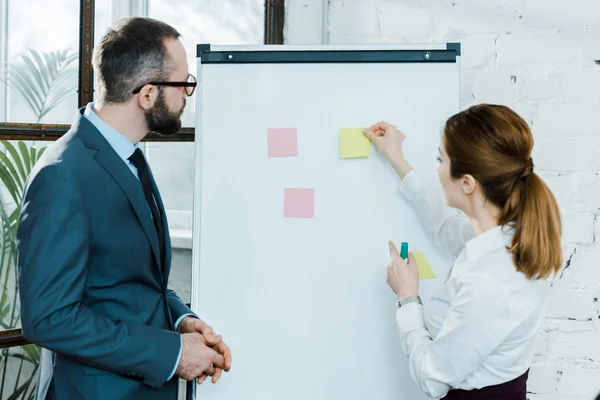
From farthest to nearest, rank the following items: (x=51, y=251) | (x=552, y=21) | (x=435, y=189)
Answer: (x=552, y=21) → (x=435, y=189) → (x=51, y=251)

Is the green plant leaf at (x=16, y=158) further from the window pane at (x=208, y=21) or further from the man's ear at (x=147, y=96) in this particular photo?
the window pane at (x=208, y=21)

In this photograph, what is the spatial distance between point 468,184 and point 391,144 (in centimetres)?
36

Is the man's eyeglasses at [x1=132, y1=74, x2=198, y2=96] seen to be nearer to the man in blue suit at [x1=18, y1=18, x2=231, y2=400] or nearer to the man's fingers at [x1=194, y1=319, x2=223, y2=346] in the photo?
the man in blue suit at [x1=18, y1=18, x2=231, y2=400]

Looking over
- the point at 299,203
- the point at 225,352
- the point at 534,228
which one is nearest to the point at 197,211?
the point at 299,203

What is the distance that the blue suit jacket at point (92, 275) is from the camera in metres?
1.26

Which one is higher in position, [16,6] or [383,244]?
[16,6]

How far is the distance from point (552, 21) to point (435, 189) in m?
0.74

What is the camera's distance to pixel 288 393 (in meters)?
1.72

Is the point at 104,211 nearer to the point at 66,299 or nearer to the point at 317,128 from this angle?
the point at 66,299

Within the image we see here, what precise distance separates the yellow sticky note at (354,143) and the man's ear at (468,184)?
386 millimetres

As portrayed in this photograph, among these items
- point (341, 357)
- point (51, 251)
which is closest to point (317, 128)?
point (341, 357)

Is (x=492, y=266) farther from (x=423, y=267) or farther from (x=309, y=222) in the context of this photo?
(x=309, y=222)

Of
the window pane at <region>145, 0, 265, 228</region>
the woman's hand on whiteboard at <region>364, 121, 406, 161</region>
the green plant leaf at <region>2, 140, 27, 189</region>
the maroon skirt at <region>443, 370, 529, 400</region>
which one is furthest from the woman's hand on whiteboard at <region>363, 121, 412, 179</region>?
the green plant leaf at <region>2, 140, 27, 189</region>

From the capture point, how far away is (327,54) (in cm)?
171
